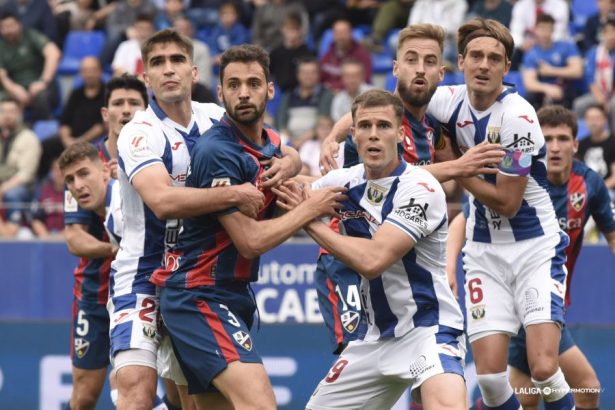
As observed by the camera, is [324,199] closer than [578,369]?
Yes

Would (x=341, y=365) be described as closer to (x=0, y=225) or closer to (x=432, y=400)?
(x=432, y=400)

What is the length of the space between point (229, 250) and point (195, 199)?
41cm

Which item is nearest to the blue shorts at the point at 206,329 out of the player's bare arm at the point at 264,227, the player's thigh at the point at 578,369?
the player's bare arm at the point at 264,227

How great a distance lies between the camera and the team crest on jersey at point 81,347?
9750 millimetres

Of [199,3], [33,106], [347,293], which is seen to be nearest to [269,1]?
[199,3]

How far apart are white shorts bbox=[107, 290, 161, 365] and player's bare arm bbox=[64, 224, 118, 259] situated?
1.33 metres

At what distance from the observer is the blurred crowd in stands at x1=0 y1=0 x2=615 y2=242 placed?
14766 millimetres

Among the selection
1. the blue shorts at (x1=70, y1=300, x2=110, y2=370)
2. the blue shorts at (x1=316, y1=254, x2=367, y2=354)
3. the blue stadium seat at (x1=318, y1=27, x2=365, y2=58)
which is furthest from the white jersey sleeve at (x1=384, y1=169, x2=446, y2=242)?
the blue stadium seat at (x1=318, y1=27, x2=365, y2=58)

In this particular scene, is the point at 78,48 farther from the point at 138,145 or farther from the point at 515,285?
the point at 138,145

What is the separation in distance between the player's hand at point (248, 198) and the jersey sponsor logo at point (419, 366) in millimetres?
1232

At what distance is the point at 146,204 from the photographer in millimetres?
7547

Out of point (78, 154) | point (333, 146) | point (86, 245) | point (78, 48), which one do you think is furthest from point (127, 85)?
point (78, 48)

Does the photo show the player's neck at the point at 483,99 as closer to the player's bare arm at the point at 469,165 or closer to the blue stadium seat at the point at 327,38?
the player's bare arm at the point at 469,165

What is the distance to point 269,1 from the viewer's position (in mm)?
17109
